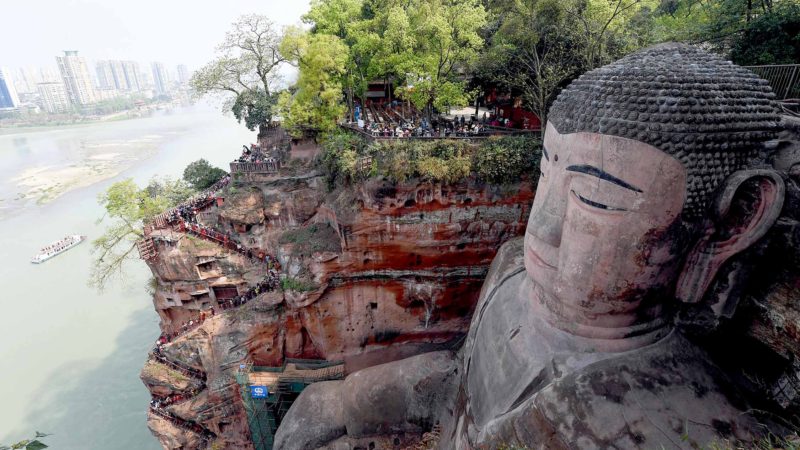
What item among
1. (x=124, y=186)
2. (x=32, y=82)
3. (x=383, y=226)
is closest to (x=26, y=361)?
(x=124, y=186)

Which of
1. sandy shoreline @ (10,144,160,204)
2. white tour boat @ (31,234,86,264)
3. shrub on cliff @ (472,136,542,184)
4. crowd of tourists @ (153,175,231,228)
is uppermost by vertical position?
shrub on cliff @ (472,136,542,184)

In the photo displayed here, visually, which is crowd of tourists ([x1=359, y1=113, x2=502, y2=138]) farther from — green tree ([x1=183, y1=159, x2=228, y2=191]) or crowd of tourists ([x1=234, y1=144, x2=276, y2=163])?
green tree ([x1=183, y1=159, x2=228, y2=191])

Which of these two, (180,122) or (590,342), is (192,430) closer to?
(590,342)

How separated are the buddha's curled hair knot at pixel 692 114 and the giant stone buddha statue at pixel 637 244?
14mm

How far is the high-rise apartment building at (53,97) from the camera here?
103 m

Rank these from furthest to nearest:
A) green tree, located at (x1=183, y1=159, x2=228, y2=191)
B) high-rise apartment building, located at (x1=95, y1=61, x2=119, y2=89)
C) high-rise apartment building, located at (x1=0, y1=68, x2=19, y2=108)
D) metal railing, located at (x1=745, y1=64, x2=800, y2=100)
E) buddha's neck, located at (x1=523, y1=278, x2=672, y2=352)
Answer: high-rise apartment building, located at (x1=95, y1=61, x2=119, y2=89)
high-rise apartment building, located at (x1=0, y1=68, x2=19, y2=108)
green tree, located at (x1=183, y1=159, x2=228, y2=191)
metal railing, located at (x1=745, y1=64, x2=800, y2=100)
buddha's neck, located at (x1=523, y1=278, x2=672, y2=352)

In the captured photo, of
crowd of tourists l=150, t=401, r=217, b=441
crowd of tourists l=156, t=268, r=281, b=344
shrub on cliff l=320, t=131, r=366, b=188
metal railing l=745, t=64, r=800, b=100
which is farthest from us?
crowd of tourists l=156, t=268, r=281, b=344

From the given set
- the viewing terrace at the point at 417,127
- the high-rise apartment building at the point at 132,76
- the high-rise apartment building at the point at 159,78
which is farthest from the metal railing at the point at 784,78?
the high-rise apartment building at the point at 159,78

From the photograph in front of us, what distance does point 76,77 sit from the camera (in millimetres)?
107000

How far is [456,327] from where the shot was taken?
14.3 m

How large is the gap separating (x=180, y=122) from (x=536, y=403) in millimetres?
106375

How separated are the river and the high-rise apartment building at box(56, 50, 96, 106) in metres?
64.2

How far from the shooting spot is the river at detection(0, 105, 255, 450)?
1977cm

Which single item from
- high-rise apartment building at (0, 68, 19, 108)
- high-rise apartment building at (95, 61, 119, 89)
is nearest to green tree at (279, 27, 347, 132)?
high-rise apartment building at (0, 68, 19, 108)
